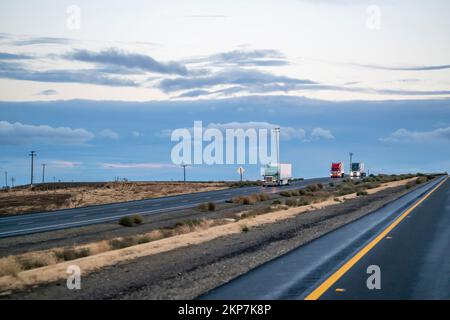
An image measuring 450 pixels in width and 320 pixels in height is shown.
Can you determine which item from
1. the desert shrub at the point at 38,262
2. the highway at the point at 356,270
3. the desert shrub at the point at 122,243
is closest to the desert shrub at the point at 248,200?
the desert shrub at the point at 122,243

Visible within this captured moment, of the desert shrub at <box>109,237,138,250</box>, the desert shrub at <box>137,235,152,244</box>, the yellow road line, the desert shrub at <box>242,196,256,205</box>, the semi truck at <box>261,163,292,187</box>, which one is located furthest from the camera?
the semi truck at <box>261,163,292,187</box>

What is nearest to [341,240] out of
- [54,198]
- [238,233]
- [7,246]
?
[238,233]

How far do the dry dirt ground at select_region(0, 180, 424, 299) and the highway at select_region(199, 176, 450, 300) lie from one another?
503 millimetres

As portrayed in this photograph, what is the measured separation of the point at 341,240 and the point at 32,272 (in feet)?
27.7

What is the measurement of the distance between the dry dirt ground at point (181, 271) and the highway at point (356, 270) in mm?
503

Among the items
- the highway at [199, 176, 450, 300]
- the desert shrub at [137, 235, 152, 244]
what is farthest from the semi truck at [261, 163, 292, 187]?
the highway at [199, 176, 450, 300]

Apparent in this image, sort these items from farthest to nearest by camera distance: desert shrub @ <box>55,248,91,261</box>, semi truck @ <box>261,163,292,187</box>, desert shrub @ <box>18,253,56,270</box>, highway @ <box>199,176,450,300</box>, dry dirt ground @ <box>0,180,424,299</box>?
semi truck @ <box>261,163,292,187</box> → desert shrub @ <box>55,248,91,261</box> → desert shrub @ <box>18,253,56,270</box> → dry dirt ground @ <box>0,180,424,299</box> → highway @ <box>199,176,450,300</box>

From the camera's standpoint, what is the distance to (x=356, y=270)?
1200cm

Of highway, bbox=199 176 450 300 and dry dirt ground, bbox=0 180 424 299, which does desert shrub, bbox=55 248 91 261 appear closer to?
dry dirt ground, bbox=0 180 424 299

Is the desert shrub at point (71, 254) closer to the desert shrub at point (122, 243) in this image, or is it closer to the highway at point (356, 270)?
the desert shrub at point (122, 243)

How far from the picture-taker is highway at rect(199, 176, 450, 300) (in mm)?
9961
